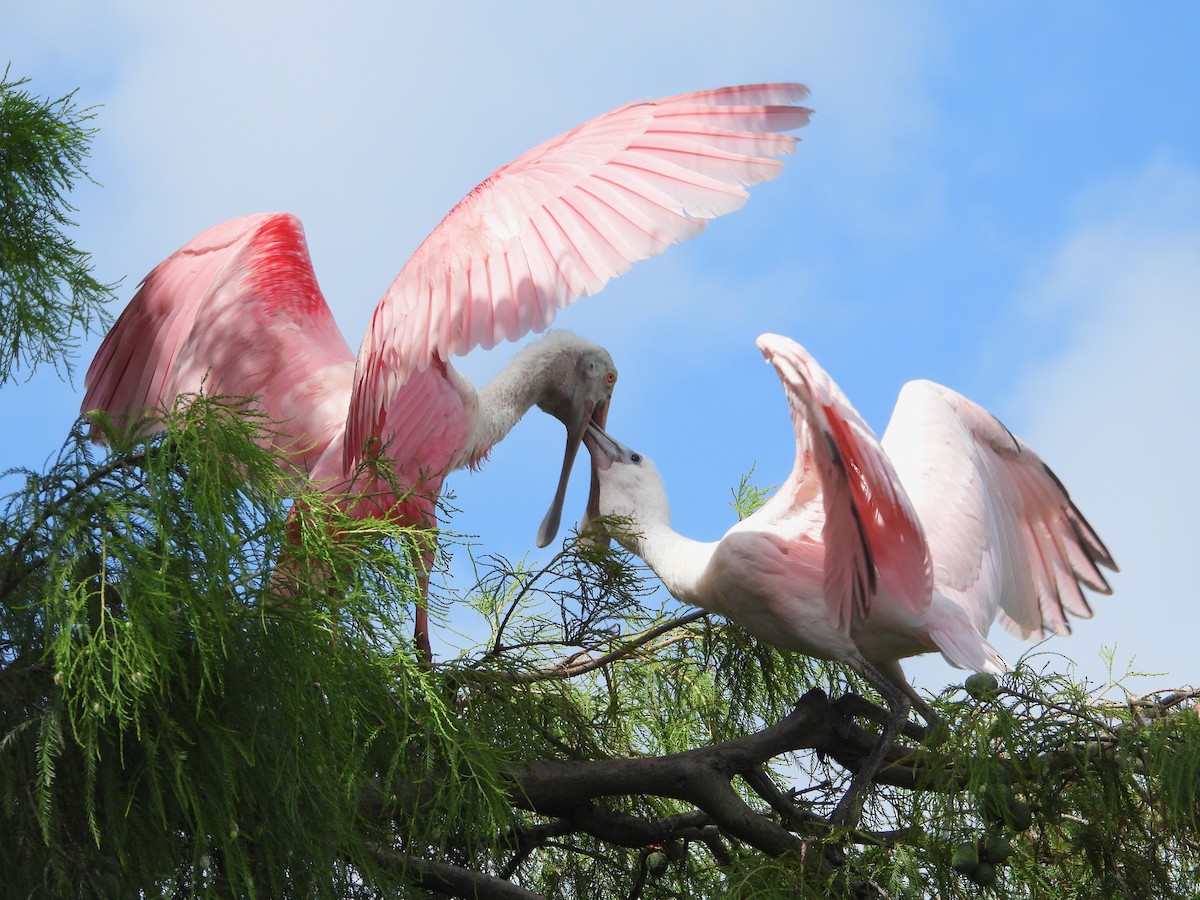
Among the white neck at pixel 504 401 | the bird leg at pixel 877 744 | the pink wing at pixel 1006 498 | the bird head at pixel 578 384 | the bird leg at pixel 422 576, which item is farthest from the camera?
the bird head at pixel 578 384

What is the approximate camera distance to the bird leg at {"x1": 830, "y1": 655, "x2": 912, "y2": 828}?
3.35m

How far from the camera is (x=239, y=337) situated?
4.40 m

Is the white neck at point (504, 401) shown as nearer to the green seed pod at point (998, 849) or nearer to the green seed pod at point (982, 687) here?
the green seed pod at point (982, 687)

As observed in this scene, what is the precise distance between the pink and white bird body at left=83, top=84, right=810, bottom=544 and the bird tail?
1.17 meters

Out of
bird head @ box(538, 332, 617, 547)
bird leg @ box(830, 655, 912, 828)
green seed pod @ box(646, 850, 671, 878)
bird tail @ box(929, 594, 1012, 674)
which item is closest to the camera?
bird leg @ box(830, 655, 912, 828)

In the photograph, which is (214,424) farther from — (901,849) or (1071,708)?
(1071,708)

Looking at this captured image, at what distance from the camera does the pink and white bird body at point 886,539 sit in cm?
338

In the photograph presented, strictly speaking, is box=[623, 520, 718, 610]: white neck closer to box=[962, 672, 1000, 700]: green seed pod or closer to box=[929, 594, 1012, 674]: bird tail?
box=[929, 594, 1012, 674]: bird tail

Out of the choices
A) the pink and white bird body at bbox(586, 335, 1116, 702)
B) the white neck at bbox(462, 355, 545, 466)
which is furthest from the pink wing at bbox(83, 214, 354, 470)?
the pink and white bird body at bbox(586, 335, 1116, 702)

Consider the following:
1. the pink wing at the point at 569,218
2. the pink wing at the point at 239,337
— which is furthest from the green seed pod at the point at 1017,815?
the pink wing at the point at 239,337

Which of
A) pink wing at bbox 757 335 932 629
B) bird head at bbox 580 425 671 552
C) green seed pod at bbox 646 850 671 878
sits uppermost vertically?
bird head at bbox 580 425 671 552

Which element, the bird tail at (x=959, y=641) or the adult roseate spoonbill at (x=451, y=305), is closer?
the adult roseate spoonbill at (x=451, y=305)

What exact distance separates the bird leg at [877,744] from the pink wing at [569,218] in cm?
111

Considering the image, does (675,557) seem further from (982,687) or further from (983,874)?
(983,874)
